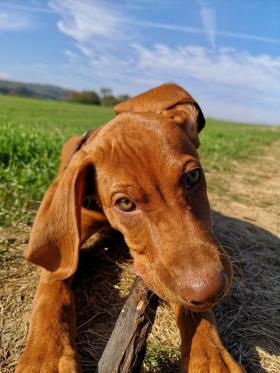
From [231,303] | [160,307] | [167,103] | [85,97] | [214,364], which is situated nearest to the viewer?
[214,364]

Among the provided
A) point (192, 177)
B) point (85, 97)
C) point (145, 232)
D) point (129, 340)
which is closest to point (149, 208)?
point (145, 232)

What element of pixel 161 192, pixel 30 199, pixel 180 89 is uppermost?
pixel 180 89

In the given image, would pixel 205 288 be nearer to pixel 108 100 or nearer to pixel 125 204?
pixel 125 204

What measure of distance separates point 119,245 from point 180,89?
4.72 feet

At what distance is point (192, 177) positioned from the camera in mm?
2520

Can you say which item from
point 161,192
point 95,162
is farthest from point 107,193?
point 161,192

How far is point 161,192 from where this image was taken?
237 centimetres

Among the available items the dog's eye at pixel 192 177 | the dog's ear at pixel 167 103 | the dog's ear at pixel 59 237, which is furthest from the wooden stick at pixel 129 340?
the dog's ear at pixel 167 103

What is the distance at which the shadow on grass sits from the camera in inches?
96.5

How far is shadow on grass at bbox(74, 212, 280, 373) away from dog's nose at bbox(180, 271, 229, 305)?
58 centimetres

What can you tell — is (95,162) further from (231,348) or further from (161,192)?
(231,348)

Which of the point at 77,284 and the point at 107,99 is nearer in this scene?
the point at 77,284

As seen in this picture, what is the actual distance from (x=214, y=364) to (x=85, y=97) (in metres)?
91.7

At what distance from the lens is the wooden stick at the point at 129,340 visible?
6.49 ft
